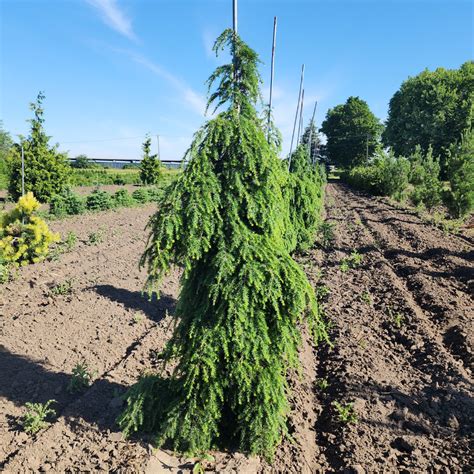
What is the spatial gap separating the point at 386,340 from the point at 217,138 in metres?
4.86

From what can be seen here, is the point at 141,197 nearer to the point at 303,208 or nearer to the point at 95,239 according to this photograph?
the point at 95,239

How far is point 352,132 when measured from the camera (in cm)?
6619

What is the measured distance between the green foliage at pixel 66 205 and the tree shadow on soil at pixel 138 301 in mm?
10347

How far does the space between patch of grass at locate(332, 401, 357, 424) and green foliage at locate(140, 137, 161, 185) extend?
1127 inches

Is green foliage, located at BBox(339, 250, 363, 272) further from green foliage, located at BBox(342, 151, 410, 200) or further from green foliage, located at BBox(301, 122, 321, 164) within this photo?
green foliage, located at BBox(342, 151, 410, 200)

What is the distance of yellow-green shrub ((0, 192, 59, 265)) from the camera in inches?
357

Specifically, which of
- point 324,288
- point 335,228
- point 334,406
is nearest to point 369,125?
point 335,228

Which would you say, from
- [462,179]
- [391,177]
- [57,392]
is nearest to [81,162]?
[391,177]

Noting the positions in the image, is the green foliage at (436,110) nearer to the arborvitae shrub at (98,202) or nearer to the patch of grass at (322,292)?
the arborvitae shrub at (98,202)

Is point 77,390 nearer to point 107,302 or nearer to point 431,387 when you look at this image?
point 107,302

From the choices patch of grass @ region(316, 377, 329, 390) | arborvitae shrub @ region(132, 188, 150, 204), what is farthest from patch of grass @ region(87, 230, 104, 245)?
arborvitae shrub @ region(132, 188, 150, 204)

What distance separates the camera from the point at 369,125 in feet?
216

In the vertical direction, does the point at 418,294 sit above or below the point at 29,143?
below

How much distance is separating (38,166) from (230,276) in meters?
17.4
